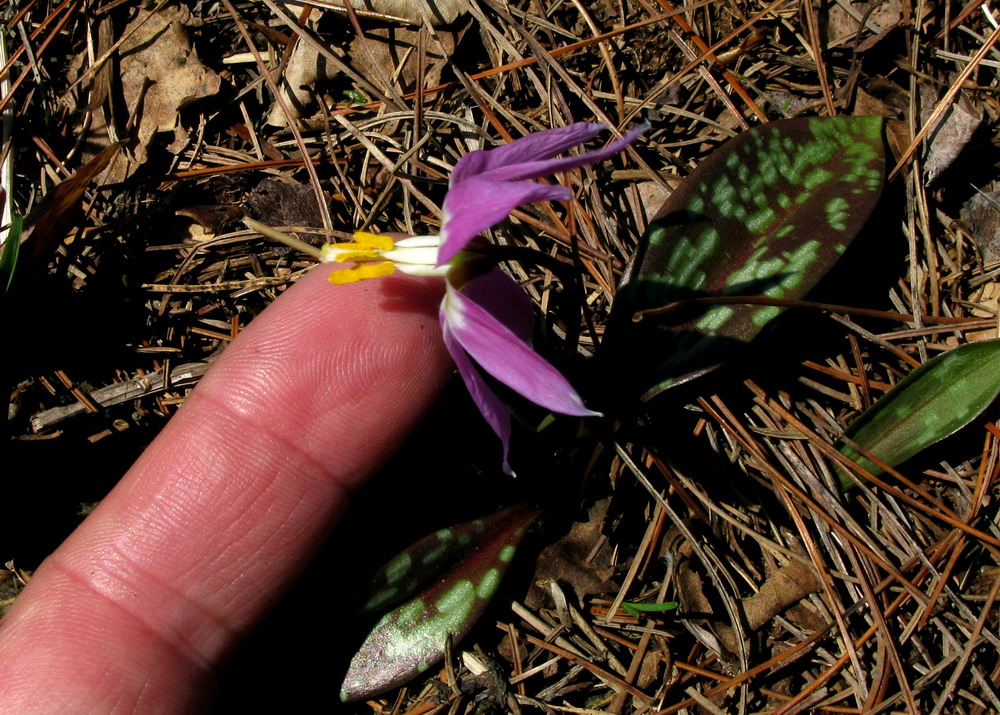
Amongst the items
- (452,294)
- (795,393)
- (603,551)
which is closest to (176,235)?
(452,294)

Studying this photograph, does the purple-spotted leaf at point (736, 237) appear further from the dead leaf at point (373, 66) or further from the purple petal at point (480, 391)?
the dead leaf at point (373, 66)

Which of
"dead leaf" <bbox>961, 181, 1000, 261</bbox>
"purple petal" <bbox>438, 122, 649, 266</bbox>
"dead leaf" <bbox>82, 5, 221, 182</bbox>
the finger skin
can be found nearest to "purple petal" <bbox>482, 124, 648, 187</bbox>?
"purple petal" <bbox>438, 122, 649, 266</bbox>

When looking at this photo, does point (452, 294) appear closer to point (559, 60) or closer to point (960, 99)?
point (559, 60)

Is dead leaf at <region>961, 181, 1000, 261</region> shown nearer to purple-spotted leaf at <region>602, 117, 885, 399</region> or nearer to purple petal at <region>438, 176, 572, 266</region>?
purple-spotted leaf at <region>602, 117, 885, 399</region>

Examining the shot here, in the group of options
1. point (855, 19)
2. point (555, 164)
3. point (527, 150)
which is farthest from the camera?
point (855, 19)

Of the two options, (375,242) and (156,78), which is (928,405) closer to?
(375,242)

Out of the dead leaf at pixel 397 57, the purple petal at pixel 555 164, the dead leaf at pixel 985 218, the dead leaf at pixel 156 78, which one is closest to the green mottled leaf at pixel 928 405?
the dead leaf at pixel 985 218

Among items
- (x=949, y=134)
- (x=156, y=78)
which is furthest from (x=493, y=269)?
(x=156, y=78)
